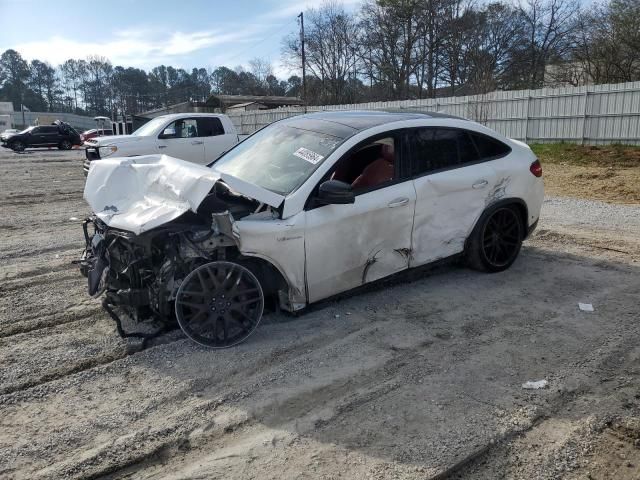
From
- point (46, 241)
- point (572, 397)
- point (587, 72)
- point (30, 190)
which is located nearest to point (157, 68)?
point (587, 72)

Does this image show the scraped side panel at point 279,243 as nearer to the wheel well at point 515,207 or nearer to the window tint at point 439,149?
the window tint at point 439,149

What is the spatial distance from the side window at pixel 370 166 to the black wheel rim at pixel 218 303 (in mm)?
1287

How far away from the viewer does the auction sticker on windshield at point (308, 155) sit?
14.3 ft

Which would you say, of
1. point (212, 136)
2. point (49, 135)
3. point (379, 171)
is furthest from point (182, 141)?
point (49, 135)

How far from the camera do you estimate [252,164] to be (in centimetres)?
476

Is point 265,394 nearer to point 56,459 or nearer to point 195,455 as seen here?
point 195,455

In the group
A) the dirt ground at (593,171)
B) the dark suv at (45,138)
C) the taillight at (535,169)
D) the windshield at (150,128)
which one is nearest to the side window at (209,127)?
the windshield at (150,128)

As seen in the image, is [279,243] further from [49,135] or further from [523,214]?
[49,135]

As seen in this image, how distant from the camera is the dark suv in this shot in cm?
3234

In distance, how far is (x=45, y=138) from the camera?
33344 millimetres

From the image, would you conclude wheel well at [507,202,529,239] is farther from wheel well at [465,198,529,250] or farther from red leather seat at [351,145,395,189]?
red leather seat at [351,145,395,189]

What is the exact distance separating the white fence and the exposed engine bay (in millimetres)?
17110

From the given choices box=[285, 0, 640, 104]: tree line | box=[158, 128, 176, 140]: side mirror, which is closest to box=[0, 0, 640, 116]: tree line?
box=[285, 0, 640, 104]: tree line

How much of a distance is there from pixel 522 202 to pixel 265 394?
3.66 m
